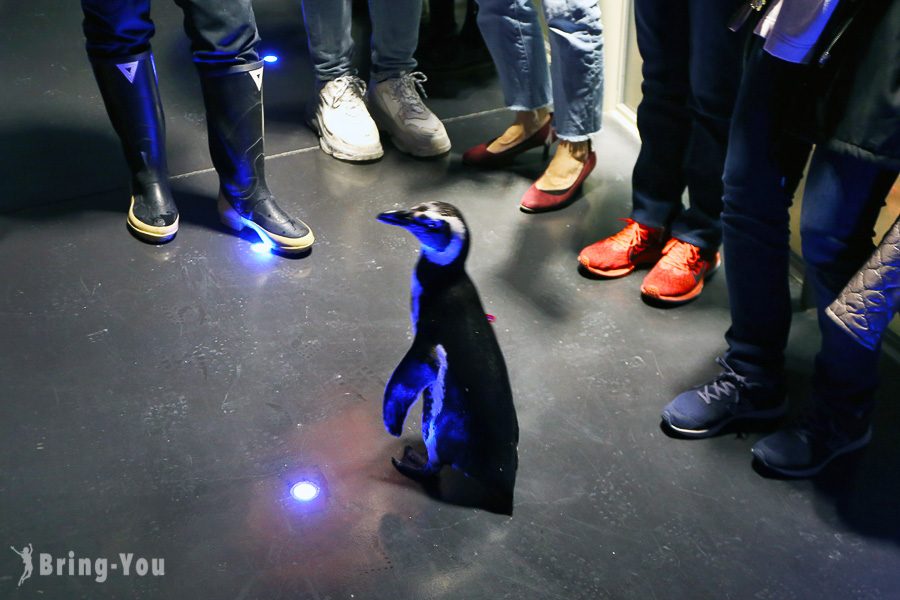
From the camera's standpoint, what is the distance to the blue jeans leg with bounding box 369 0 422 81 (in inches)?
105

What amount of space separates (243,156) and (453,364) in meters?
1.11

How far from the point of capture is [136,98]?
87.4 inches

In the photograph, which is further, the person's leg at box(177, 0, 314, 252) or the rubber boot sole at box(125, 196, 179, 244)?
the rubber boot sole at box(125, 196, 179, 244)

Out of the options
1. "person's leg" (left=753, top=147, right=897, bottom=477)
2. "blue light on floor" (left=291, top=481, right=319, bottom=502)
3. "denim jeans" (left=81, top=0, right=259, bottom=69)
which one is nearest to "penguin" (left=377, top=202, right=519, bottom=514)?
"blue light on floor" (left=291, top=481, right=319, bottom=502)

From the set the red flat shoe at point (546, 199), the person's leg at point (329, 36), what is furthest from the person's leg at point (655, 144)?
the person's leg at point (329, 36)

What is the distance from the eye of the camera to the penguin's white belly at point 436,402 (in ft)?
4.54

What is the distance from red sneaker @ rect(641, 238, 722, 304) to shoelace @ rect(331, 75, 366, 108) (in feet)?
3.80

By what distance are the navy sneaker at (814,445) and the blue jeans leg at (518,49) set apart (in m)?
1.30

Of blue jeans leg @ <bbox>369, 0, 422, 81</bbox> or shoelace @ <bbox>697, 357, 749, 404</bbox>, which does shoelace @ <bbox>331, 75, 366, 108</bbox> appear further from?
shoelace @ <bbox>697, 357, 749, 404</bbox>

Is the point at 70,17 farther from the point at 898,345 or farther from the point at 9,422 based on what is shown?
the point at 898,345

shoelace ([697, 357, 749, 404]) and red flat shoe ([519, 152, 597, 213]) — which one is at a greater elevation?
shoelace ([697, 357, 749, 404])

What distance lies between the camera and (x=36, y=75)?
3258 mm

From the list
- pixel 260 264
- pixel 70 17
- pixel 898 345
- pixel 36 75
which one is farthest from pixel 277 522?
pixel 70 17

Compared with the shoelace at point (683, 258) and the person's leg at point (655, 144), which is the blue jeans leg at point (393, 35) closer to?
the person's leg at point (655, 144)
